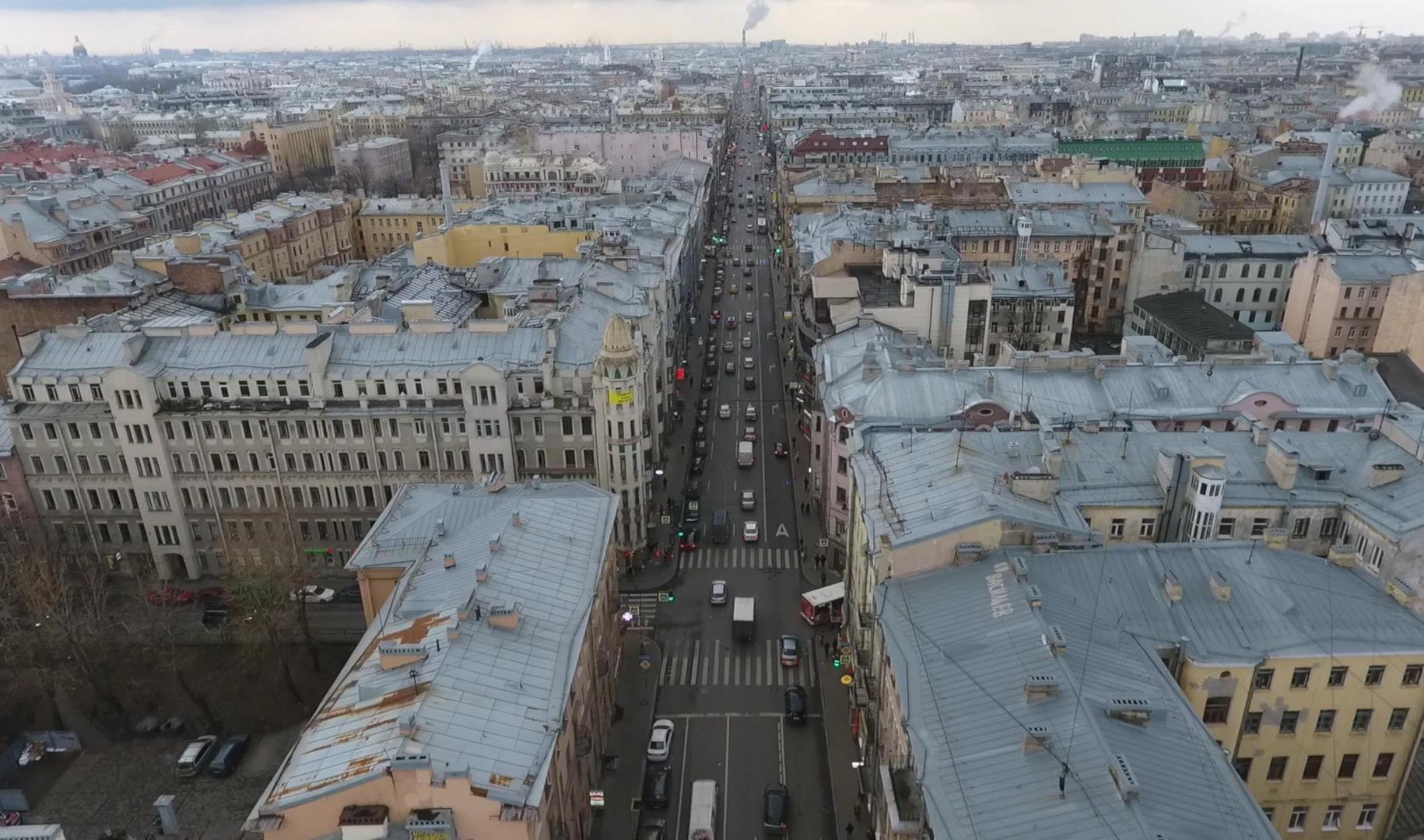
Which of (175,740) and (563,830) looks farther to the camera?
(175,740)

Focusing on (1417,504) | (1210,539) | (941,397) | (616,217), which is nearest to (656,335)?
(941,397)

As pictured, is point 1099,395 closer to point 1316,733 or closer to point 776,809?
point 1316,733

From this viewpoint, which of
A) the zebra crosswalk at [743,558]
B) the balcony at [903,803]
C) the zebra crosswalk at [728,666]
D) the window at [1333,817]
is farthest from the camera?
the zebra crosswalk at [743,558]

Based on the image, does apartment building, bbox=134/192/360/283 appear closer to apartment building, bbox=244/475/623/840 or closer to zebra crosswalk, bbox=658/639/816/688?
apartment building, bbox=244/475/623/840

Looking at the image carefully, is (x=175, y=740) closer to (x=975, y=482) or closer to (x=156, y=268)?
(x=975, y=482)

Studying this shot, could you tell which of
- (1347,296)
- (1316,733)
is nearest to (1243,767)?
(1316,733)

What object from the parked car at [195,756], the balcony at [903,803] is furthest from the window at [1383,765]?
the parked car at [195,756]

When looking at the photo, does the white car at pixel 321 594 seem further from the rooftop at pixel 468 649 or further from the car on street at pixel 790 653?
the car on street at pixel 790 653
